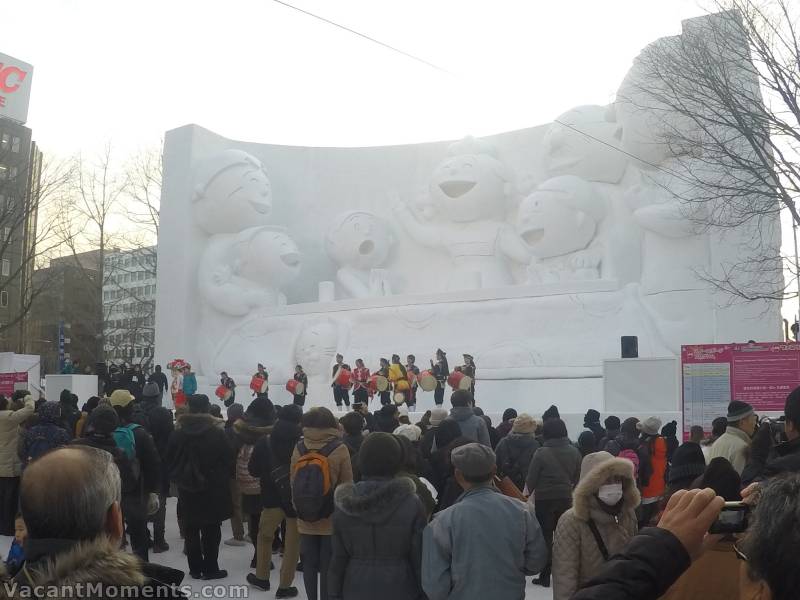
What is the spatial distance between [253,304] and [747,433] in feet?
56.9

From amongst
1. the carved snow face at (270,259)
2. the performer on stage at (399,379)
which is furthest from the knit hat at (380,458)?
the carved snow face at (270,259)

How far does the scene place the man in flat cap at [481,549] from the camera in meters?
3.19

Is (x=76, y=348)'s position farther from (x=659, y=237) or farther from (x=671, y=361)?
(x=671, y=361)

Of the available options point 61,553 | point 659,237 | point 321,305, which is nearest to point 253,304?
point 321,305

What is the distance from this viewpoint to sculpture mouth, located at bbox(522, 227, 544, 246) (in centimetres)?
1743

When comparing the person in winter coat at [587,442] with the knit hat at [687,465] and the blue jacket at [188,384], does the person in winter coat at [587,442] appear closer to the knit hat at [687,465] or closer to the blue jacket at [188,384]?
the knit hat at [687,465]

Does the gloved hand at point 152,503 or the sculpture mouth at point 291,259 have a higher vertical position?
the sculpture mouth at point 291,259

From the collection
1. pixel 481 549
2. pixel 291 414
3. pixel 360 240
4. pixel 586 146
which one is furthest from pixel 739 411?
pixel 360 240

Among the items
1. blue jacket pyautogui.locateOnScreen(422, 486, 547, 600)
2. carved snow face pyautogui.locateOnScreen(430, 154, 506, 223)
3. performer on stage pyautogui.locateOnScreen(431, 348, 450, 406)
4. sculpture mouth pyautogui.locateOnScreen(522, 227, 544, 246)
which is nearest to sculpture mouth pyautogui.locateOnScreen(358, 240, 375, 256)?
carved snow face pyautogui.locateOnScreen(430, 154, 506, 223)

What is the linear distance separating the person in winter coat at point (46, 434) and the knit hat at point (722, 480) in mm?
4810

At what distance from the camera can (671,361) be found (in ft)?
38.2

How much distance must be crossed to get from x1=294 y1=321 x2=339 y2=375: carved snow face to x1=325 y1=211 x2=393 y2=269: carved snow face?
251 centimetres

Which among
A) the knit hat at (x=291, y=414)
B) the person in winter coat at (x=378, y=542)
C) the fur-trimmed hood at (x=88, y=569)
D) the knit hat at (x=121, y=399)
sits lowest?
the person in winter coat at (x=378, y=542)

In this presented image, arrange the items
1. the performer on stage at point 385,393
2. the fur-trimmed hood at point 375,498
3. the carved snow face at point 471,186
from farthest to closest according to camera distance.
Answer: the carved snow face at point 471,186 < the performer on stage at point 385,393 < the fur-trimmed hood at point 375,498
